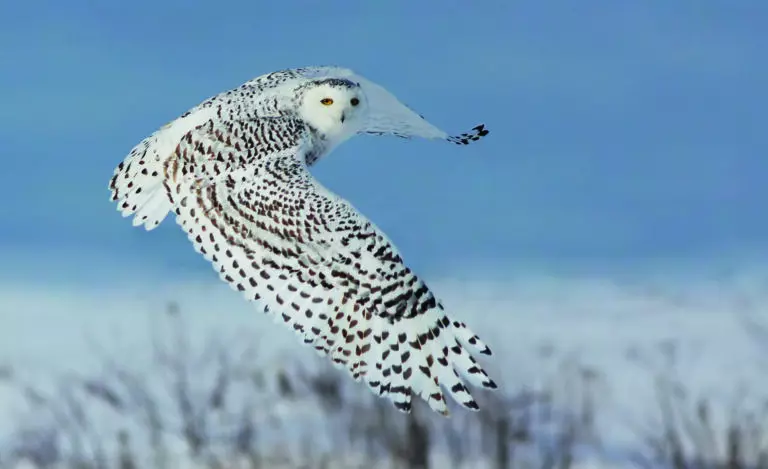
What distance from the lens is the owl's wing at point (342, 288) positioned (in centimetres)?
586

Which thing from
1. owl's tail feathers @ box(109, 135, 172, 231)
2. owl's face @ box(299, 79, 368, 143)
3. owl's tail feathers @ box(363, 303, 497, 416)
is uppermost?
owl's face @ box(299, 79, 368, 143)

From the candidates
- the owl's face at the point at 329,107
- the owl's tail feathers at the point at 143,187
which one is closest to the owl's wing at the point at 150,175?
the owl's tail feathers at the point at 143,187

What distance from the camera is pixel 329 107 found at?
7.02 metres

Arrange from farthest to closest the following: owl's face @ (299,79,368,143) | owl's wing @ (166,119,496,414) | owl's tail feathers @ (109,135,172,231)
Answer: owl's face @ (299,79,368,143), owl's tail feathers @ (109,135,172,231), owl's wing @ (166,119,496,414)

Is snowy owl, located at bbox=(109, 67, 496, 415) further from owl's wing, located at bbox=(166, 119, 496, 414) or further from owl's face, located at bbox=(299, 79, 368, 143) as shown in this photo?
owl's face, located at bbox=(299, 79, 368, 143)

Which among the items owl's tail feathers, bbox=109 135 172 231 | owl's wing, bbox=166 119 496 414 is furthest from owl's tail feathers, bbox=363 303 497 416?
owl's tail feathers, bbox=109 135 172 231

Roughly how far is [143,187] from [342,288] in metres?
1.40

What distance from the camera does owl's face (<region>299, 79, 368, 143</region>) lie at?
22.9 ft

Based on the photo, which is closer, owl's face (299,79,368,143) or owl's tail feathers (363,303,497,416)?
owl's tail feathers (363,303,497,416)

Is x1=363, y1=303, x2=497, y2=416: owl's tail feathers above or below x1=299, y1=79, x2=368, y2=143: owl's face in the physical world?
below

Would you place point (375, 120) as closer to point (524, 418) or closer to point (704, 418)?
point (524, 418)

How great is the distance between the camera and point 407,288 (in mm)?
5875

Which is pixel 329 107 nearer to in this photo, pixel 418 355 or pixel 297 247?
pixel 297 247

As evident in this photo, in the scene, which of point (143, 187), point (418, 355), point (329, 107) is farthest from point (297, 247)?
point (329, 107)
